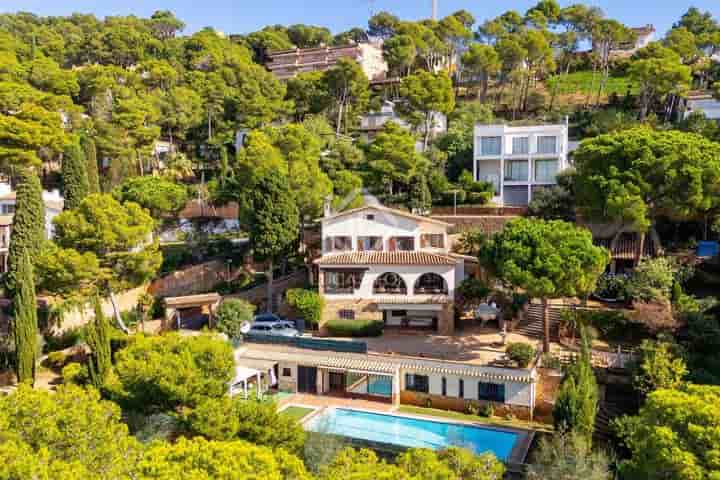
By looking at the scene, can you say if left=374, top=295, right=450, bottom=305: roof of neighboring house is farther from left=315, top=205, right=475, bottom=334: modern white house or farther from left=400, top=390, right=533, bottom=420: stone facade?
left=400, top=390, right=533, bottom=420: stone facade

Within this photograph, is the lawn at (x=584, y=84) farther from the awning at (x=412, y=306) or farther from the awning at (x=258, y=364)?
the awning at (x=258, y=364)

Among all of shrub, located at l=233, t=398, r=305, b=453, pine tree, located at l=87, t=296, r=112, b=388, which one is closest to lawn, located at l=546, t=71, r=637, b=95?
pine tree, located at l=87, t=296, r=112, b=388

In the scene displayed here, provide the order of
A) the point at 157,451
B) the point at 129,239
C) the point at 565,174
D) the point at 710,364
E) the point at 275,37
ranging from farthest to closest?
the point at 275,37, the point at 565,174, the point at 129,239, the point at 710,364, the point at 157,451

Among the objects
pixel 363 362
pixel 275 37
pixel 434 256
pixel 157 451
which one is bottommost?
pixel 363 362

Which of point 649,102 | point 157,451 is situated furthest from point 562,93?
point 157,451

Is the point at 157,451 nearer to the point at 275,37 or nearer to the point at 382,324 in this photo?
the point at 382,324

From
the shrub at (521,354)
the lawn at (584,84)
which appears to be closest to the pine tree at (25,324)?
the shrub at (521,354)
